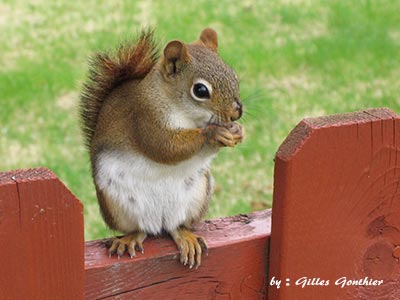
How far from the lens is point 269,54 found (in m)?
4.70

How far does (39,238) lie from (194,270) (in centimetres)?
34

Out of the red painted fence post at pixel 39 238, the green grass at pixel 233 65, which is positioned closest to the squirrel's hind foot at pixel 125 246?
the red painted fence post at pixel 39 238

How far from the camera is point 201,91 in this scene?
69.2 inches

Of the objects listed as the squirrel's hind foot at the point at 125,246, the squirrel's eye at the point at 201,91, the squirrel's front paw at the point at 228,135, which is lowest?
the squirrel's hind foot at the point at 125,246

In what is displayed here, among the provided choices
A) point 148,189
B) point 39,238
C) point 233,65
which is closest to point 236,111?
point 148,189

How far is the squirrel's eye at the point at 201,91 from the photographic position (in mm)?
1745

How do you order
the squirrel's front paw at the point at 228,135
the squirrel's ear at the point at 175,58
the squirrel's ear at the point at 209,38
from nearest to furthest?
the squirrel's front paw at the point at 228,135, the squirrel's ear at the point at 175,58, the squirrel's ear at the point at 209,38

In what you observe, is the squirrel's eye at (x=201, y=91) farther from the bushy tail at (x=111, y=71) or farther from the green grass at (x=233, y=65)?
the green grass at (x=233, y=65)

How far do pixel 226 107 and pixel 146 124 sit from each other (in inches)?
7.0

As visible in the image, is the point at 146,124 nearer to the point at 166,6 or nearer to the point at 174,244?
the point at 174,244

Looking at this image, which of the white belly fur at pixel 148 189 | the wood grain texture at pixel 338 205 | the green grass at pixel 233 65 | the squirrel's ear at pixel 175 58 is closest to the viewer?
the wood grain texture at pixel 338 205

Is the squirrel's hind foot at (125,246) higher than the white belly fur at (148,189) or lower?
lower

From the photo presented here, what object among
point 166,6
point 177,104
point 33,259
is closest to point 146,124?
point 177,104

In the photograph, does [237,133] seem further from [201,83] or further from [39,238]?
[39,238]
